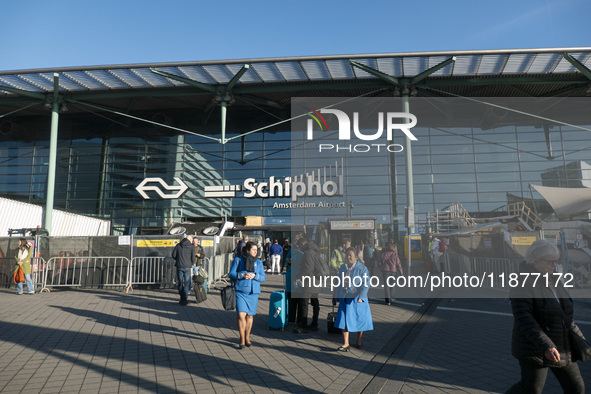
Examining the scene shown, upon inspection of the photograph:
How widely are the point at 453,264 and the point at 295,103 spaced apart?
48.1 ft

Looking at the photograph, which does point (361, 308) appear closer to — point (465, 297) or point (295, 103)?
point (465, 297)

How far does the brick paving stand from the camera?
4.23 meters

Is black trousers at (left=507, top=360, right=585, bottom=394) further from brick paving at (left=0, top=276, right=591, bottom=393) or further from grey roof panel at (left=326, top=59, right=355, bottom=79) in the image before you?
grey roof panel at (left=326, top=59, right=355, bottom=79)

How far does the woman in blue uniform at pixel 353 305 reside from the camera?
5492mm

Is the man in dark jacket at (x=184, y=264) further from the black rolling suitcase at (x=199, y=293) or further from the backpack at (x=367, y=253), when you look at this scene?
the backpack at (x=367, y=253)

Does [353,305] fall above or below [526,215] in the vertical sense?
below

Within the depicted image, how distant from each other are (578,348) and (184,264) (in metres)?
8.30

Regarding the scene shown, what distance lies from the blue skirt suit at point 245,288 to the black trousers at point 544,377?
3.59m

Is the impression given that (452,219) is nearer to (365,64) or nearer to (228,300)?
(365,64)

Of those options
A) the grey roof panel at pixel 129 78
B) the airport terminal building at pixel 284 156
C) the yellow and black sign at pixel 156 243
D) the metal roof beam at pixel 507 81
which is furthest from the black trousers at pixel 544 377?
the grey roof panel at pixel 129 78

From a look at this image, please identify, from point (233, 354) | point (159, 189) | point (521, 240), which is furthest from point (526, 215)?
point (159, 189)

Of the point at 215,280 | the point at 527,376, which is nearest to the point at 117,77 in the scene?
the point at 215,280

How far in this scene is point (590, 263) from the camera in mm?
11750

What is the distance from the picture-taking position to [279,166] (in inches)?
1102
